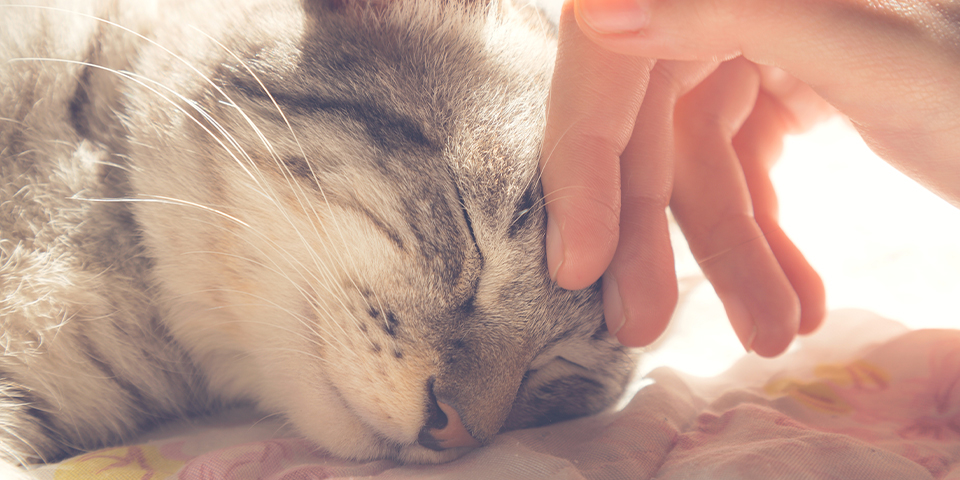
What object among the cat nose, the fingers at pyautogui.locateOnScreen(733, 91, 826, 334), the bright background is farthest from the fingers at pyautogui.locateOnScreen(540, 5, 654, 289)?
the fingers at pyautogui.locateOnScreen(733, 91, 826, 334)

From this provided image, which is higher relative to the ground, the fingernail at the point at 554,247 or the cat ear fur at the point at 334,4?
the cat ear fur at the point at 334,4

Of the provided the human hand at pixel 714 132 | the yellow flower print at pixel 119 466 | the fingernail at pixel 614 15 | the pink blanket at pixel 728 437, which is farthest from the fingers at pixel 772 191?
the yellow flower print at pixel 119 466

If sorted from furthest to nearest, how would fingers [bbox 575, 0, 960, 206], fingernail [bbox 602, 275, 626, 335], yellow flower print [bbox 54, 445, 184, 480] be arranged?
1. fingernail [bbox 602, 275, 626, 335]
2. yellow flower print [bbox 54, 445, 184, 480]
3. fingers [bbox 575, 0, 960, 206]

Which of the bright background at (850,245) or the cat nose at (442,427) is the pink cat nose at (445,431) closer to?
the cat nose at (442,427)

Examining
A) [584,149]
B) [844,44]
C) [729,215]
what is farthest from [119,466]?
[729,215]

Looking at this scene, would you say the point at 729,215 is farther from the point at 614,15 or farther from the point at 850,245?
the point at 614,15

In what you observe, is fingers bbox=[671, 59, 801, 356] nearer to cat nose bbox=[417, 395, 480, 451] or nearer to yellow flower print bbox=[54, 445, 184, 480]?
cat nose bbox=[417, 395, 480, 451]
